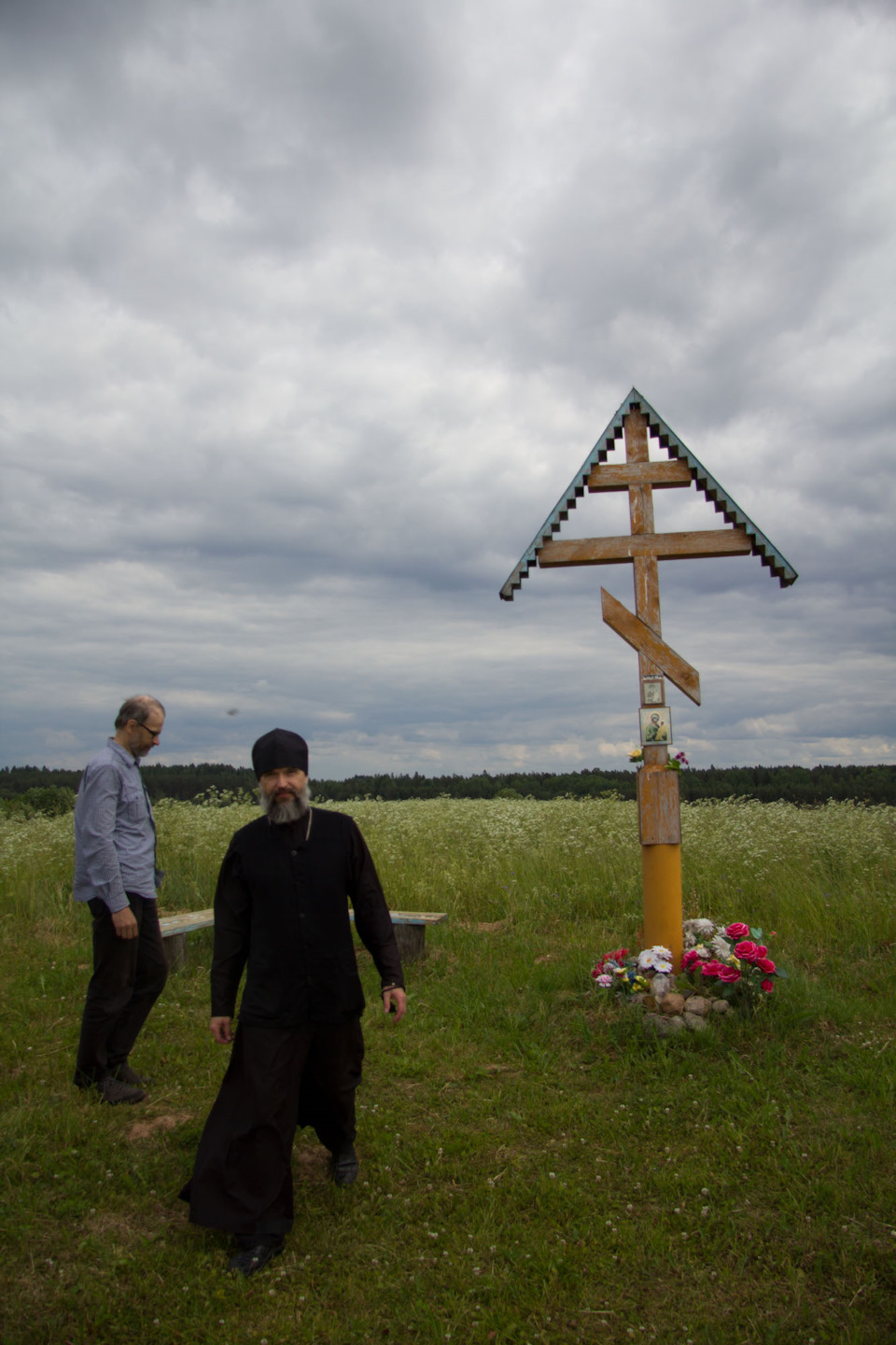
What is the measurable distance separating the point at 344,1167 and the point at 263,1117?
29.4 inches

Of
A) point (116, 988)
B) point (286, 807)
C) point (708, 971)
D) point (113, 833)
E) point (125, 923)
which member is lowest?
point (708, 971)

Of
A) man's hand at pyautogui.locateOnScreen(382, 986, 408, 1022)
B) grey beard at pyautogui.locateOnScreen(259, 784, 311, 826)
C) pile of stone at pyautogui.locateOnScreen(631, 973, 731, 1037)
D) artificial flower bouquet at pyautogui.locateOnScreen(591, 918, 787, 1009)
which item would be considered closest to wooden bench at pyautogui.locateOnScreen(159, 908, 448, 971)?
artificial flower bouquet at pyautogui.locateOnScreen(591, 918, 787, 1009)

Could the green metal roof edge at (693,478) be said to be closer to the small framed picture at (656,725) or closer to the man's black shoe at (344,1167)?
the small framed picture at (656,725)

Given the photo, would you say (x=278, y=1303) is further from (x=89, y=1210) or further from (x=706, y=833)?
(x=706, y=833)

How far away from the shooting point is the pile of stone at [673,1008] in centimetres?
566

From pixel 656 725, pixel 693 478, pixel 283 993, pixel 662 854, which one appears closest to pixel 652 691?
pixel 656 725

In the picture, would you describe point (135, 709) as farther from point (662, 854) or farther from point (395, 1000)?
point (662, 854)

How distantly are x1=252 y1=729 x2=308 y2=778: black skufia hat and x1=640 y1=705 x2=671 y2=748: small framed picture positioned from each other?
3.19 metres

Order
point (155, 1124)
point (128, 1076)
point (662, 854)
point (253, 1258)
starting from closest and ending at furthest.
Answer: point (253, 1258), point (155, 1124), point (128, 1076), point (662, 854)

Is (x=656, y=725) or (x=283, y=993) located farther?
(x=656, y=725)

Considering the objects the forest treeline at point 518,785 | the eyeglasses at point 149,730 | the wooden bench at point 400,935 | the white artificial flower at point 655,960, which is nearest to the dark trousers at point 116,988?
the eyeglasses at point 149,730

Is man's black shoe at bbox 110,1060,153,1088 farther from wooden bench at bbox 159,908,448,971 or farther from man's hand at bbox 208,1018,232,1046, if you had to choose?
wooden bench at bbox 159,908,448,971

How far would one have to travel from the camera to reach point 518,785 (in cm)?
3158

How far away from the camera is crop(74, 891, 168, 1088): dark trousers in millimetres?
4949
